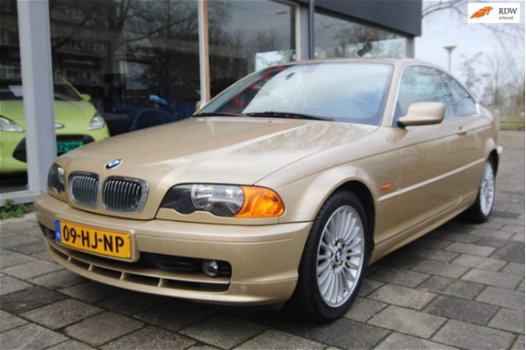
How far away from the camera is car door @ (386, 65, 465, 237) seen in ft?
11.2

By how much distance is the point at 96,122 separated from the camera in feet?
21.4

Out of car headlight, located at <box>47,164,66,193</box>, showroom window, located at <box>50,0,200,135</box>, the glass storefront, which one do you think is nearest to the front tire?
car headlight, located at <box>47,164,66,193</box>

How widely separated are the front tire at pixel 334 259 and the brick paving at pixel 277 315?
0.12 metres

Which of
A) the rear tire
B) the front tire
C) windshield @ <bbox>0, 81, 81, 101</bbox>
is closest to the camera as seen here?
the front tire

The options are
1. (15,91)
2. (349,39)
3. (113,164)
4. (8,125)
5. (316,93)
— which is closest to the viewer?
(113,164)

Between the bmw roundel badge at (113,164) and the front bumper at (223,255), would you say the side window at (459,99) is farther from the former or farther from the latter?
the bmw roundel badge at (113,164)

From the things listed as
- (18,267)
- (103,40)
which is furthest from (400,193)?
(103,40)

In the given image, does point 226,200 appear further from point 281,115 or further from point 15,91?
point 15,91

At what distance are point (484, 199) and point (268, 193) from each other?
3439 millimetres

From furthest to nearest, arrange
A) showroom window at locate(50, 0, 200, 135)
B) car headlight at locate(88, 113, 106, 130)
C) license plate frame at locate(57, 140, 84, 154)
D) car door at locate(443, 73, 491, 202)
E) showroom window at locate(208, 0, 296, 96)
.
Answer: showroom window at locate(208, 0, 296, 96) → showroom window at locate(50, 0, 200, 135) → car headlight at locate(88, 113, 106, 130) → license plate frame at locate(57, 140, 84, 154) → car door at locate(443, 73, 491, 202)

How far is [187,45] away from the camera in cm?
788

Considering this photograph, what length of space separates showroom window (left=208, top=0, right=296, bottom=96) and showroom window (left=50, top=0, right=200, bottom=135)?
1.33ft

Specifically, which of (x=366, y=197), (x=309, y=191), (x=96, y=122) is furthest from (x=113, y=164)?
(x=96, y=122)

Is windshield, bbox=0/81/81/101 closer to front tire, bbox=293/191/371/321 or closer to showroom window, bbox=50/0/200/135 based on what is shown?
showroom window, bbox=50/0/200/135
